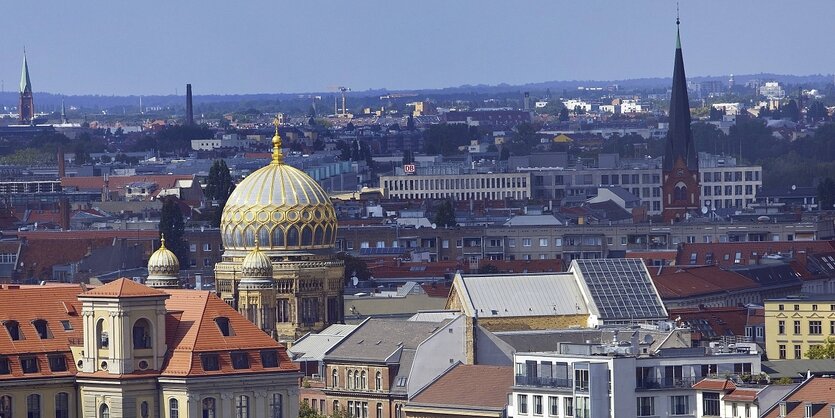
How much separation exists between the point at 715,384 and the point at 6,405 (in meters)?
15.5

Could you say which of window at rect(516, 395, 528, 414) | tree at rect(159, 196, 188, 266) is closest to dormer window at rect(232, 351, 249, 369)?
window at rect(516, 395, 528, 414)

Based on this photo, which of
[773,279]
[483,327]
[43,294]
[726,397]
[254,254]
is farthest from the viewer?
[773,279]

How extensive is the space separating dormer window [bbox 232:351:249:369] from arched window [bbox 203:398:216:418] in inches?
40.5

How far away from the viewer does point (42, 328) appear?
89.1 meters

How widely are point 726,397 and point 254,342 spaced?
11.4 metres

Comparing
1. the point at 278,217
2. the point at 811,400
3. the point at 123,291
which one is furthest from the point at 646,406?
the point at 278,217

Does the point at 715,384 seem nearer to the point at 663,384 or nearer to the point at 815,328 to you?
the point at 663,384

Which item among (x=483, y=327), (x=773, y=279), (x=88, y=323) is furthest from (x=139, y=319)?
(x=773, y=279)

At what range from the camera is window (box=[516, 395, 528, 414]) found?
9050 cm

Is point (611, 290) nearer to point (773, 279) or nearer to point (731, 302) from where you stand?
point (731, 302)

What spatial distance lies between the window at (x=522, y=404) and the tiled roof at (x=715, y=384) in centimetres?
564

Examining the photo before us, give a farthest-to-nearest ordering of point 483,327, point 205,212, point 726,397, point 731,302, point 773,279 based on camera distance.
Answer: point 205,212 < point 773,279 < point 731,302 < point 483,327 < point 726,397

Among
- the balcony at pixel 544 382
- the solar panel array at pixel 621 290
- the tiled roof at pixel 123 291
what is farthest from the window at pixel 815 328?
the tiled roof at pixel 123 291

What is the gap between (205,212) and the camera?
19175 cm
